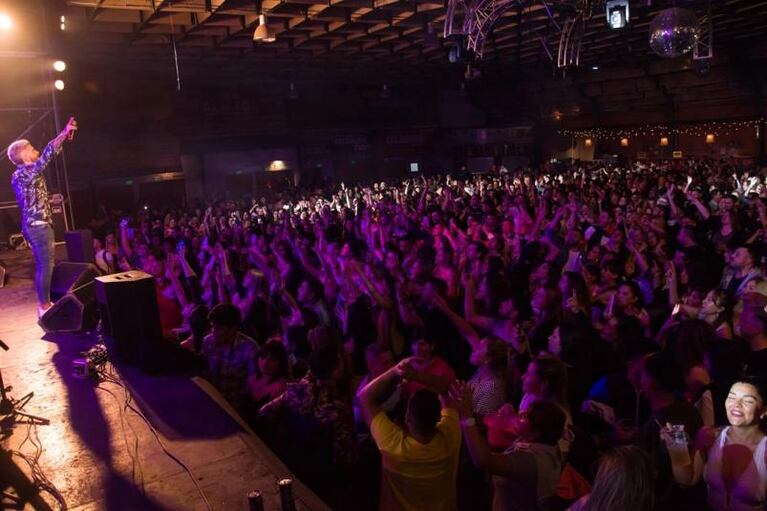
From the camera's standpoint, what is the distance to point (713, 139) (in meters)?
19.8

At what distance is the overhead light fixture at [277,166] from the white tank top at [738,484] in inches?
715

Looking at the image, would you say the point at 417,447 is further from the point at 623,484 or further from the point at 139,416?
the point at 139,416

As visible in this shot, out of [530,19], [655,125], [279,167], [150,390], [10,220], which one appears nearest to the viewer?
[150,390]

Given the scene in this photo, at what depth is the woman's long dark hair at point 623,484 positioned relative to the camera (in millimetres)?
1798

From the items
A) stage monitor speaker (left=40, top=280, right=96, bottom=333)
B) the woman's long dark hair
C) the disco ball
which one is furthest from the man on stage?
the disco ball

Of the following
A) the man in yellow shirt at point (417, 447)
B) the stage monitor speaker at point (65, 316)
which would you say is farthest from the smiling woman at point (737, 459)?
the stage monitor speaker at point (65, 316)

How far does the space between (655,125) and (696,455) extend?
2107cm

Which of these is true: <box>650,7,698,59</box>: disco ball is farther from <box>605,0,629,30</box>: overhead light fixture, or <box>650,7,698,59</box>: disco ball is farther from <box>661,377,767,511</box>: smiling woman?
<box>661,377,767,511</box>: smiling woman

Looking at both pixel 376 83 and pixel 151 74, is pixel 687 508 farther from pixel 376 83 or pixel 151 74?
pixel 376 83

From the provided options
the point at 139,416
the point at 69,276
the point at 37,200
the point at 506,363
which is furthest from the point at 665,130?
the point at 139,416

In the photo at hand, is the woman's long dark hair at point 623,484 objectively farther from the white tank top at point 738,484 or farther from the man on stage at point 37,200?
the man on stage at point 37,200

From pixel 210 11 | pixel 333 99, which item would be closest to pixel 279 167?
pixel 333 99

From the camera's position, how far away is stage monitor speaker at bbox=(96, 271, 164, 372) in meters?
3.97

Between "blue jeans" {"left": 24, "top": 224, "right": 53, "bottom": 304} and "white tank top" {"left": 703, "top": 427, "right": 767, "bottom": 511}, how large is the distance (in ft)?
17.3
